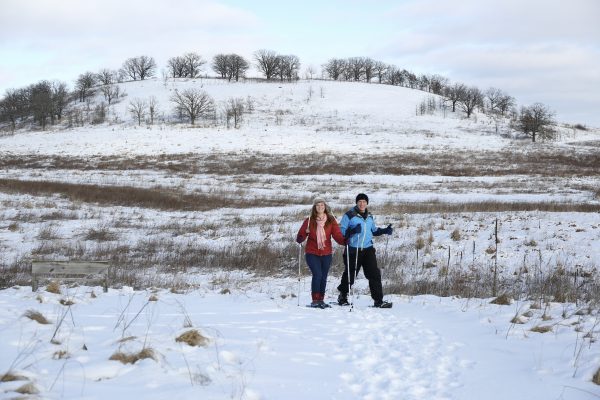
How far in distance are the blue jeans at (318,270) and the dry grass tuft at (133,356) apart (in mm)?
4186

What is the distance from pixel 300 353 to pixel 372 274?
343 centimetres

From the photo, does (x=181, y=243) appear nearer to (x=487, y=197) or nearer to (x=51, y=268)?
(x=51, y=268)

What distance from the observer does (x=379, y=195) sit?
2731 cm

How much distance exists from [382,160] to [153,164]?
23.4 m

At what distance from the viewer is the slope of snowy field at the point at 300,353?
12.5ft

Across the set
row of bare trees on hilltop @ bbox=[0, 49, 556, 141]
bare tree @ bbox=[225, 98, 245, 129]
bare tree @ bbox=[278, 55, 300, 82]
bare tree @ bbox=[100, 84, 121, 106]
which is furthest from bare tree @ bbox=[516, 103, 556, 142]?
bare tree @ bbox=[100, 84, 121, 106]

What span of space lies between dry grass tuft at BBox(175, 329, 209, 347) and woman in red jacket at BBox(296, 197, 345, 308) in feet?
11.4

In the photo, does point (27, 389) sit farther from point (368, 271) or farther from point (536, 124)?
point (536, 124)

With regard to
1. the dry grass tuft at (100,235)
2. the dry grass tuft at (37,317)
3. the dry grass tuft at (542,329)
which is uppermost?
the dry grass tuft at (37,317)

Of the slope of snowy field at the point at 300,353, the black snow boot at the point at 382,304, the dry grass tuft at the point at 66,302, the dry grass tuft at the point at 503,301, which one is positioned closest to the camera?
the slope of snowy field at the point at 300,353

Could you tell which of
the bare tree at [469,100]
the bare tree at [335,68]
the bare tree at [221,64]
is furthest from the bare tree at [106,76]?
the bare tree at [469,100]

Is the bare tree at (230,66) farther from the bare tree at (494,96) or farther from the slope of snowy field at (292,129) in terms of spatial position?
the bare tree at (494,96)

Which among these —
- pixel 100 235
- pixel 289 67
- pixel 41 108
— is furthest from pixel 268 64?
pixel 100 235

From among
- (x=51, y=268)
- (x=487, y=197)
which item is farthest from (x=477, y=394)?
(x=487, y=197)
